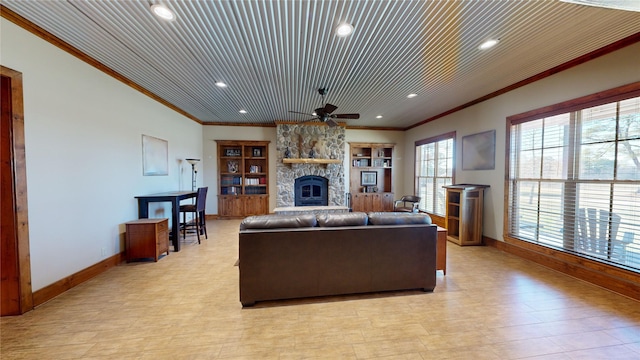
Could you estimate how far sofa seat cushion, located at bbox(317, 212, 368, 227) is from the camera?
2.56 metres

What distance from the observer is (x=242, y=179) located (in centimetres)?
708

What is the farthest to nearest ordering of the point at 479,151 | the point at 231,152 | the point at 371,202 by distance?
the point at 371,202
the point at 231,152
the point at 479,151

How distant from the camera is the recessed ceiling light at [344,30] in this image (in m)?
2.34

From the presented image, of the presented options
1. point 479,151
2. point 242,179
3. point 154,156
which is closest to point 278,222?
point 154,156

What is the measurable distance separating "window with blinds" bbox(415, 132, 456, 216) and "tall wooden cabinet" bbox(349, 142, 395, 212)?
97 centimetres

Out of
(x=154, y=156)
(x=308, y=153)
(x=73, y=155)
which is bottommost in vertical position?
(x=73, y=155)

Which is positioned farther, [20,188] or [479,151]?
[479,151]

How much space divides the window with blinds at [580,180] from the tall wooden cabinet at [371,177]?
3.74 meters

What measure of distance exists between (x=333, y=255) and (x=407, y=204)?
5.11 m

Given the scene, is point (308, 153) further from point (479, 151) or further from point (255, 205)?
point (479, 151)

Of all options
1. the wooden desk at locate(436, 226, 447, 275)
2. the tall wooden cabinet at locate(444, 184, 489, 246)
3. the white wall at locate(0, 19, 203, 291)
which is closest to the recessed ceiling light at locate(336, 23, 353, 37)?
the wooden desk at locate(436, 226, 447, 275)

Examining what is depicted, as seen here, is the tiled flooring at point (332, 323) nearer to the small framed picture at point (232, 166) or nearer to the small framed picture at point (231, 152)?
the small framed picture at point (232, 166)

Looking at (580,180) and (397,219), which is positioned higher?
(580,180)

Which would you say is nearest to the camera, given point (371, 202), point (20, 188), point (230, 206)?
point (20, 188)
